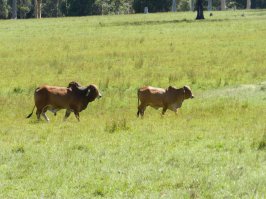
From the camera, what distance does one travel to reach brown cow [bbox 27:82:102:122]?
18.2 meters

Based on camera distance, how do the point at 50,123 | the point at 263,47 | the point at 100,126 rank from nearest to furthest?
1. the point at 100,126
2. the point at 50,123
3. the point at 263,47

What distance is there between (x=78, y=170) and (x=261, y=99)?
10791 mm

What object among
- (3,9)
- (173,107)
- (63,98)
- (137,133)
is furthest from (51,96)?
(3,9)

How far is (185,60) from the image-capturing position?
33.8 m

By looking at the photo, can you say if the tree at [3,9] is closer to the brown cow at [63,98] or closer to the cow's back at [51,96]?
the brown cow at [63,98]

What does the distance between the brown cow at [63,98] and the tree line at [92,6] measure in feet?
290

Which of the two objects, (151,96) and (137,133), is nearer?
(137,133)

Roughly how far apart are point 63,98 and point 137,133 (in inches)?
144

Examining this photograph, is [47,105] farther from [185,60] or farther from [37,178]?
[185,60]

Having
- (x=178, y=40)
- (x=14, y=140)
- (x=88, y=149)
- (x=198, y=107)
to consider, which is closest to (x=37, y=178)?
(x=88, y=149)

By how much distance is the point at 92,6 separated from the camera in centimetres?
11444

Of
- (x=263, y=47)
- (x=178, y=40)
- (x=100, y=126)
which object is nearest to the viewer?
(x=100, y=126)

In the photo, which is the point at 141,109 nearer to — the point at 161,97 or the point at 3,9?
the point at 161,97

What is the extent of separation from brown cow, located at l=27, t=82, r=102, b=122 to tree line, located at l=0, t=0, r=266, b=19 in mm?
88294
